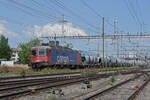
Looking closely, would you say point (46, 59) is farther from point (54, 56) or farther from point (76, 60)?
→ point (76, 60)

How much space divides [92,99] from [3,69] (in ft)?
73.2

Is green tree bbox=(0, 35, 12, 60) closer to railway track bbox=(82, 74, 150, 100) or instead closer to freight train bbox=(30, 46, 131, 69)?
freight train bbox=(30, 46, 131, 69)

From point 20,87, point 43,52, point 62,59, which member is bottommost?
point 20,87

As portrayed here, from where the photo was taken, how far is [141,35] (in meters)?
42.8

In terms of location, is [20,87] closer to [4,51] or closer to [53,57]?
[53,57]

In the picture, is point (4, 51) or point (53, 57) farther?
point (4, 51)

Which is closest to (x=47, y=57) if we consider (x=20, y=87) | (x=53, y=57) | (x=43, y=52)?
(x=43, y=52)

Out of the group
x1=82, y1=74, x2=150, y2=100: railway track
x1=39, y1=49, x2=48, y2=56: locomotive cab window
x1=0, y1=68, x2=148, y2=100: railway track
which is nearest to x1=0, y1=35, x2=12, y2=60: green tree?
x1=39, y1=49, x2=48, y2=56: locomotive cab window

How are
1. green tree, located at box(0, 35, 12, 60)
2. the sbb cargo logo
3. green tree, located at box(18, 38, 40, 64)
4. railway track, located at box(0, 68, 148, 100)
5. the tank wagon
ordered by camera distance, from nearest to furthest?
railway track, located at box(0, 68, 148, 100)
the tank wagon
the sbb cargo logo
green tree, located at box(18, 38, 40, 64)
green tree, located at box(0, 35, 12, 60)

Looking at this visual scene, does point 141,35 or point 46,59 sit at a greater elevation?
point 141,35

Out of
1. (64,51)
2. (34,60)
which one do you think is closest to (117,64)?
(64,51)

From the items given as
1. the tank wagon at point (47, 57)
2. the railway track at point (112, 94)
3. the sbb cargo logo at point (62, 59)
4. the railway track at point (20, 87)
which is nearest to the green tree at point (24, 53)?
the sbb cargo logo at point (62, 59)

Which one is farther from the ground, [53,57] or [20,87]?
[53,57]

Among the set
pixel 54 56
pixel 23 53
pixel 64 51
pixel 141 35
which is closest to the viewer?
pixel 54 56
